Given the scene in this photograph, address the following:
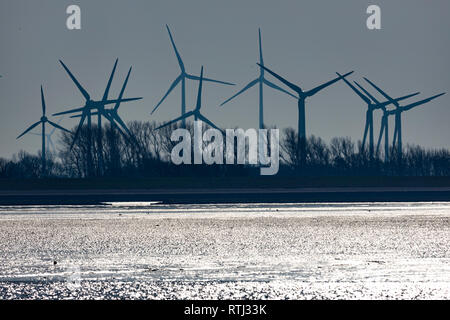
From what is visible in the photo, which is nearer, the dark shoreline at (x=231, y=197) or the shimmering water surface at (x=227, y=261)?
the shimmering water surface at (x=227, y=261)

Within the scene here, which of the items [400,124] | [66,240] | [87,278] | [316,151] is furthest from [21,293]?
[316,151]

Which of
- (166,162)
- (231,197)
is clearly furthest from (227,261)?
(166,162)

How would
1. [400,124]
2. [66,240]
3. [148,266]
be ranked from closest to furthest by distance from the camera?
[148,266]
[66,240]
[400,124]

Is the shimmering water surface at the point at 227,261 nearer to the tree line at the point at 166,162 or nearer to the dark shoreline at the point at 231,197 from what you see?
the dark shoreline at the point at 231,197

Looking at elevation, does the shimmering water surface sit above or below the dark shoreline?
below

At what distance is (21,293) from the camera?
749 inches

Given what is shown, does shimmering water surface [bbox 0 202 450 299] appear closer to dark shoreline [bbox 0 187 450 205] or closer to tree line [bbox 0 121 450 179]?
A: dark shoreline [bbox 0 187 450 205]

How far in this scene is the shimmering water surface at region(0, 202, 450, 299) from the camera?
19172mm

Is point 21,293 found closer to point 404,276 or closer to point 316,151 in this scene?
point 404,276

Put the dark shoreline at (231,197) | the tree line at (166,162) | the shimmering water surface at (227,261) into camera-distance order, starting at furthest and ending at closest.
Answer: the tree line at (166,162), the dark shoreline at (231,197), the shimmering water surface at (227,261)

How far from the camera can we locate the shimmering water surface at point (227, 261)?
62.9ft

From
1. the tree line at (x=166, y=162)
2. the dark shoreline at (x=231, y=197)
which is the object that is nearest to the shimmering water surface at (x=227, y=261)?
the dark shoreline at (x=231, y=197)

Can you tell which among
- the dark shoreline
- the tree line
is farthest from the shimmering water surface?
the tree line
